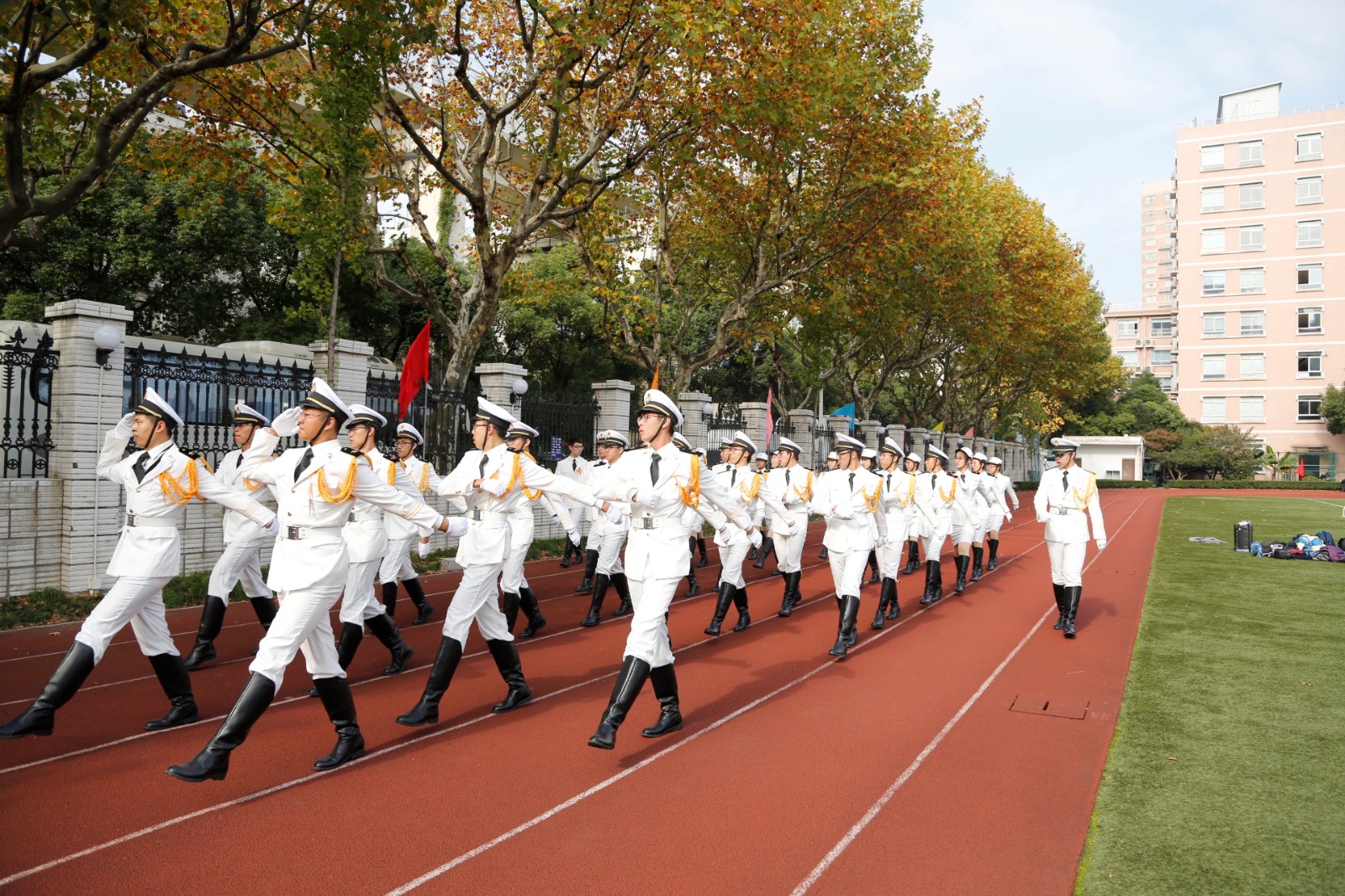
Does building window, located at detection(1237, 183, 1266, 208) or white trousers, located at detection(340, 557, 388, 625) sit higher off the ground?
building window, located at detection(1237, 183, 1266, 208)

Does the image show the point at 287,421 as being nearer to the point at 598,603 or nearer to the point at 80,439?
the point at 598,603

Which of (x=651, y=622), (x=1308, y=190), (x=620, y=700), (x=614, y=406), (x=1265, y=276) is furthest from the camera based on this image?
(x=1265, y=276)

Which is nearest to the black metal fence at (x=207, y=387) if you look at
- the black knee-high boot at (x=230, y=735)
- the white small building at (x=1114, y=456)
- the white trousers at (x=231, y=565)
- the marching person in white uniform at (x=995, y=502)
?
the white trousers at (x=231, y=565)

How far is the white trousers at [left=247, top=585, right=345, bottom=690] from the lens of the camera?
16.3 ft

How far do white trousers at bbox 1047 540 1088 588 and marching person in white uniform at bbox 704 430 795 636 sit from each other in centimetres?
319

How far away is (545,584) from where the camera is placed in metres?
13.3

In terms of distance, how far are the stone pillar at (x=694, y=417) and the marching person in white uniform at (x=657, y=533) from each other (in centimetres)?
1378

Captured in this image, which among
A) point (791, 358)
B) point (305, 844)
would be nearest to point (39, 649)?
point (305, 844)

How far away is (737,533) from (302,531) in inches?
220

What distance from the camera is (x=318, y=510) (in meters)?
5.31

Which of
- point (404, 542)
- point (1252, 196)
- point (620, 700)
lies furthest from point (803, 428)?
point (1252, 196)

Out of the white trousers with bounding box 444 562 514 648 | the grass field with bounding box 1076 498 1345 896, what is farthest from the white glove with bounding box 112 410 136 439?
the grass field with bounding box 1076 498 1345 896

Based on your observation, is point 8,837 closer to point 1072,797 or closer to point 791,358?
point 1072,797

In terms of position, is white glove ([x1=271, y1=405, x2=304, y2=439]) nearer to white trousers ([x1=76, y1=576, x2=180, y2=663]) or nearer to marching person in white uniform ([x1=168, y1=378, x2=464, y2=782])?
marching person in white uniform ([x1=168, y1=378, x2=464, y2=782])
